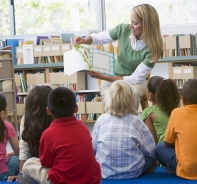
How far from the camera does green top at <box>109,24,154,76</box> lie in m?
3.81

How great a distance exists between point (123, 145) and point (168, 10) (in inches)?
167

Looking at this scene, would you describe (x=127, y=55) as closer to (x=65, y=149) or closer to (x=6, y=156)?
(x=6, y=156)

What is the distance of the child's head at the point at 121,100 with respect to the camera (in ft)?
9.88

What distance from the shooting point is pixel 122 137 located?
9.96ft

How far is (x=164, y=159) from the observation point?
3.08 m

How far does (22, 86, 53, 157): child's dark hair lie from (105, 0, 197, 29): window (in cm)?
423

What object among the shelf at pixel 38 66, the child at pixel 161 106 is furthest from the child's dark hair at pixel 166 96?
the shelf at pixel 38 66

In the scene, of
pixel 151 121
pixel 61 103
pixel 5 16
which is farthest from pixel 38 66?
pixel 61 103

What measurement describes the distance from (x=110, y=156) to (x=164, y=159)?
324 millimetres

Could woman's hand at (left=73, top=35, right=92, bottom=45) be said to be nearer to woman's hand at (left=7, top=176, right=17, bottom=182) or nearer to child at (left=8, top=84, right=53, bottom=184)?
child at (left=8, top=84, right=53, bottom=184)

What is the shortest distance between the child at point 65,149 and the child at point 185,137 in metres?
0.54

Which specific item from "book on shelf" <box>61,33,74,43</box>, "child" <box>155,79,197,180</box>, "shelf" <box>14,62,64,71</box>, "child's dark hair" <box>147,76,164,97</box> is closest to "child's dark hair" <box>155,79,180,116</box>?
"child's dark hair" <box>147,76,164,97</box>

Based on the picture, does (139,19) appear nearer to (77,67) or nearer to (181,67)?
(77,67)

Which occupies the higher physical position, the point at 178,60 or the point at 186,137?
the point at 178,60
